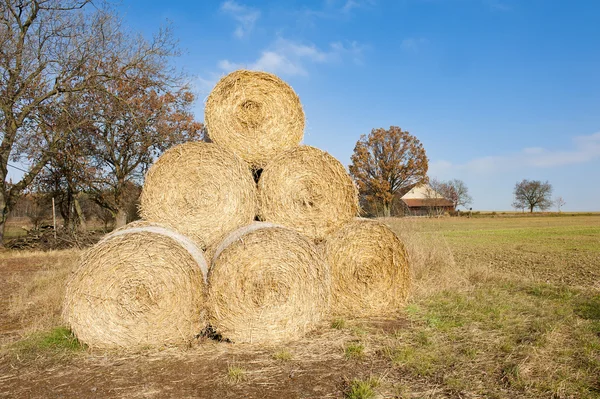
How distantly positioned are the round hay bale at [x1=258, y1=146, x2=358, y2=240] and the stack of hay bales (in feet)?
0.04

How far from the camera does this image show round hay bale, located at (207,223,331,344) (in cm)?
465

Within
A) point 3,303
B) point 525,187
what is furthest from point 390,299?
point 525,187

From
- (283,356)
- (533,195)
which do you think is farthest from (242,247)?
(533,195)

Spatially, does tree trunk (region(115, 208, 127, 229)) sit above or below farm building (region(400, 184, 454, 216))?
below

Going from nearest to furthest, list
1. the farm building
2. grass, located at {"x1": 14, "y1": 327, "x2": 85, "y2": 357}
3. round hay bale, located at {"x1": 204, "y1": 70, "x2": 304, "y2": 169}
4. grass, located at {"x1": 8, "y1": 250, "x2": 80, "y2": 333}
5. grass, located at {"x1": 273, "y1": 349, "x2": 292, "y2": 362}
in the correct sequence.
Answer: grass, located at {"x1": 273, "y1": 349, "x2": 292, "y2": 362} → grass, located at {"x1": 14, "y1": 327, "x2": 85, "y2": 357} → grass, located at {"x1": 8, "y1": 250, "x2": 80, "y2": 333} → round hay bale, located at {"x1": 204, "y1": 70, "x2": 304, "y2": 169} → the farm building

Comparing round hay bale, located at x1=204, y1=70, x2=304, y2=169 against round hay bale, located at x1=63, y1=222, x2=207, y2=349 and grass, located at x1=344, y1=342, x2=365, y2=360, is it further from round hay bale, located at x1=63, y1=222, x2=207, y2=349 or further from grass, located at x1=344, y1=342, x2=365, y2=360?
grass, located at x1=344, y1=342, x2=365, y2=360

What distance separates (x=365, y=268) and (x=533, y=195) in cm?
7788

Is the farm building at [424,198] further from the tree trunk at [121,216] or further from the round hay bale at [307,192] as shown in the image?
the round hay bale at [307,192]

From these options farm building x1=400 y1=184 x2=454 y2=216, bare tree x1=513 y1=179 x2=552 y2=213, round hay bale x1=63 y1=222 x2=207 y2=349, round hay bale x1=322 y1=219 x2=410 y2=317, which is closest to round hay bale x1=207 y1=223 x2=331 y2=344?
round hay bale x1=63 y1=222 x2=207 y2=349

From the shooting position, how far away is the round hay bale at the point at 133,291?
452cm

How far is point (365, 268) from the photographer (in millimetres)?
5809

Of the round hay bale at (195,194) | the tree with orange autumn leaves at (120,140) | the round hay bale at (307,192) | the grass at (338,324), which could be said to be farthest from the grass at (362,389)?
the tree with orange autumn leaves at (120,140)

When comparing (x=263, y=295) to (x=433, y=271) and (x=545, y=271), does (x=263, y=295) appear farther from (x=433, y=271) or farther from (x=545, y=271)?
(x=545, y=271)

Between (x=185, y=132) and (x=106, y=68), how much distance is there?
5469 mm
